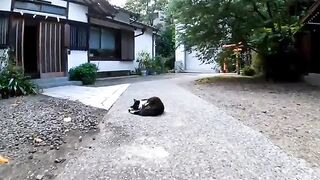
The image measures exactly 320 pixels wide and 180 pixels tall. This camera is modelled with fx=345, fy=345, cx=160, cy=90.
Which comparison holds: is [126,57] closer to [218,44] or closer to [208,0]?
[218,44]

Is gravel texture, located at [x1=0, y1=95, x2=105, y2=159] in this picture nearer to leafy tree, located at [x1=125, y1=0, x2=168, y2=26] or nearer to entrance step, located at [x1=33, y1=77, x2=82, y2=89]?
entrance step, located at [x1=33, y1=77, x2=82, y2=89]

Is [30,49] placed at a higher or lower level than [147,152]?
higher

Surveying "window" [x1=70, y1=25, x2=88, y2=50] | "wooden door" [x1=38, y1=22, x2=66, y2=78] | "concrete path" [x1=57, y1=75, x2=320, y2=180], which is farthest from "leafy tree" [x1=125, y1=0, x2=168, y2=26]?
Answer: "concrete path" [x1=57, y1=75, x2=320, y2=180]

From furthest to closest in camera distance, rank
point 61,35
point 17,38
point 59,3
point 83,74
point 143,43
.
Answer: point 143,43
point 83,74
point 61,35
point 59,3
point 17,38

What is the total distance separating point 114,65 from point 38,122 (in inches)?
459

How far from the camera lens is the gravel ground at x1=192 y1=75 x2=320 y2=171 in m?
4.61

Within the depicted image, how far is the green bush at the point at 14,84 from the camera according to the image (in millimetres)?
8641

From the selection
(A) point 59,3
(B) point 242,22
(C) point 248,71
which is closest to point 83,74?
(A) point 59,3

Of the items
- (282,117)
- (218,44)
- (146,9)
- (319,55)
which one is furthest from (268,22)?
(146,9)

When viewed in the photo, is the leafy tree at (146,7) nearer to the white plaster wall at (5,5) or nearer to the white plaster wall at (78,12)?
the white plaster wall at (78,12)

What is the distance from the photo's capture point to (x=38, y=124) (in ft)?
18.4

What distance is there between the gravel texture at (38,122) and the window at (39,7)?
4.12 metres

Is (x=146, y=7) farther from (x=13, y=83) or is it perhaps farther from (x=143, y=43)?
(x=13, y=83)

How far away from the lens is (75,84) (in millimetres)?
12484
